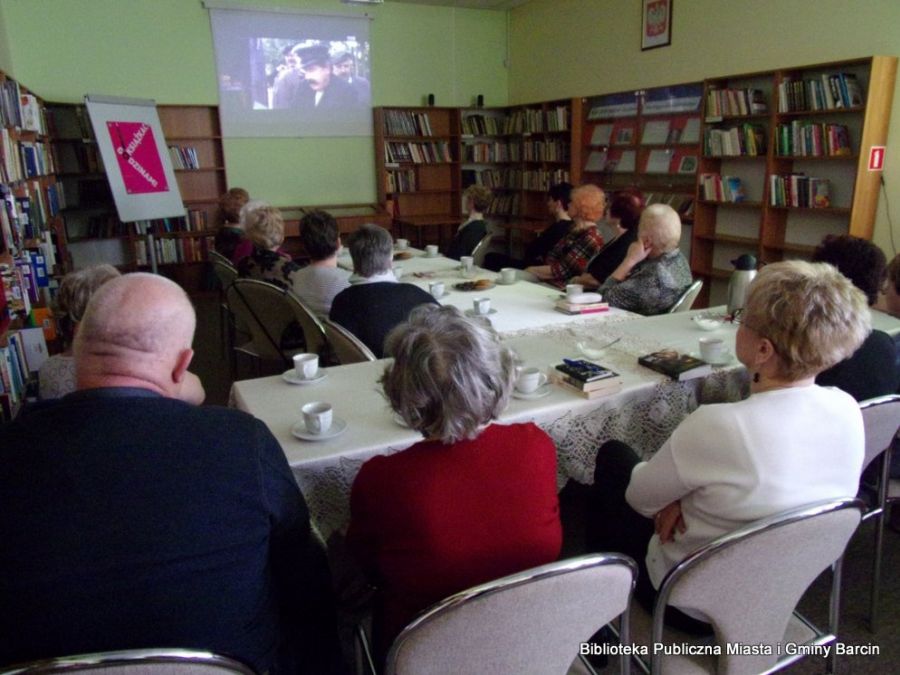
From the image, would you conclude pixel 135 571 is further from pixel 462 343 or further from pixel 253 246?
pixel 253 246

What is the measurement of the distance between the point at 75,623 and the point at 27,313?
9.62 ft

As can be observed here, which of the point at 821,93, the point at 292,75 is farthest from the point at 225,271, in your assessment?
the point at 821,93

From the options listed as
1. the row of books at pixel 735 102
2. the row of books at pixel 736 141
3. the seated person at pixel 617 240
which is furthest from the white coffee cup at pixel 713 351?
the row of books at pixel 735 102

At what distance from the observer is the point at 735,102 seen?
16.2 ft

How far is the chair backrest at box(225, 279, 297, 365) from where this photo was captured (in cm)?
309

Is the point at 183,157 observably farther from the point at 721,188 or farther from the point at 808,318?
the point at 808,318

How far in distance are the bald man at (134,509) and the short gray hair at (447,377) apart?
267 mm

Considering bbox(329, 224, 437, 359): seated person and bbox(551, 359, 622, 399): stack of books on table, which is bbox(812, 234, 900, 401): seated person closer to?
bbox(551, 359, 622, 399): stack of books on table

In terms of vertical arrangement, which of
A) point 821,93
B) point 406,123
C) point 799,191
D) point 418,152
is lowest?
point 799,191

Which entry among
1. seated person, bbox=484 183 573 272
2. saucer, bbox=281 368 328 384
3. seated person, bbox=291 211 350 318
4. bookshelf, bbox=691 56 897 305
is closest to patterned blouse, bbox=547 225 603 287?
seated person, bbox=484 183 573 272

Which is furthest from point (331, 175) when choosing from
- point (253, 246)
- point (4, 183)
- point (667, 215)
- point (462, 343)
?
point (462, 343)

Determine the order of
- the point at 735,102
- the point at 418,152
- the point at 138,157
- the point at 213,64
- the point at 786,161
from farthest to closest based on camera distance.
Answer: the point at 418,152
the point at 213,64
the point at 138,157
the point at 735,102
the point at 786,161

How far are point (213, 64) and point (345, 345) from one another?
5463 millimetres

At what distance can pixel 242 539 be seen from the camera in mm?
1005
